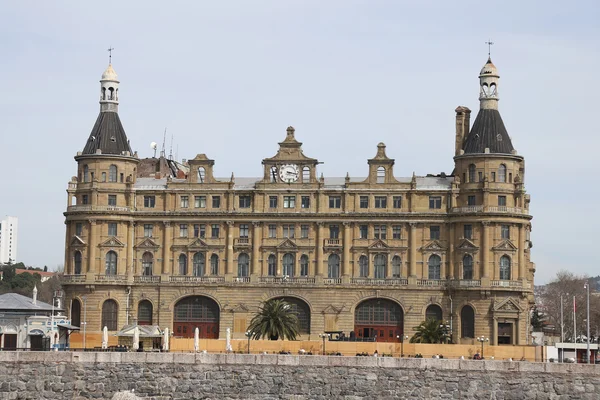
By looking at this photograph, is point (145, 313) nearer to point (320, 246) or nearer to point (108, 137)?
point (108, 137)

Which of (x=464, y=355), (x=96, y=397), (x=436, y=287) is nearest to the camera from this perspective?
(x=96, y=397)

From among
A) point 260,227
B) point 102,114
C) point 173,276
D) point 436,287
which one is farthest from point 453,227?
point 102,114

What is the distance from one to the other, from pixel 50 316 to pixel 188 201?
26380 millimetres

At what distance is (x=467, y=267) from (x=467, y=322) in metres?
5.40

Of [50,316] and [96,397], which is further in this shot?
[50,316]

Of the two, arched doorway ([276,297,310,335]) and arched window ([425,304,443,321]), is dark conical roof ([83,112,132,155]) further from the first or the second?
arched window ([425,304,443,321])

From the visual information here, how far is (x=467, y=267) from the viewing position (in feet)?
467

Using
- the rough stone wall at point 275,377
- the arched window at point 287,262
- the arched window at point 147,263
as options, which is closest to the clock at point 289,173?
the arched window at point 287,262

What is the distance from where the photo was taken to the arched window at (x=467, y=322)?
141375 millimetres

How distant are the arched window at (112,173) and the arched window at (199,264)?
11.7 metres

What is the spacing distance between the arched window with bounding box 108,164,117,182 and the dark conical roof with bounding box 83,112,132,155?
1555 millimetres

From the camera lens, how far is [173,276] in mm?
147750

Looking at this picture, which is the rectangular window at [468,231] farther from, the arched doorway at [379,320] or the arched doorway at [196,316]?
the arched doorway at [196,316]

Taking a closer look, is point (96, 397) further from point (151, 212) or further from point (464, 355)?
point (151, 212)
